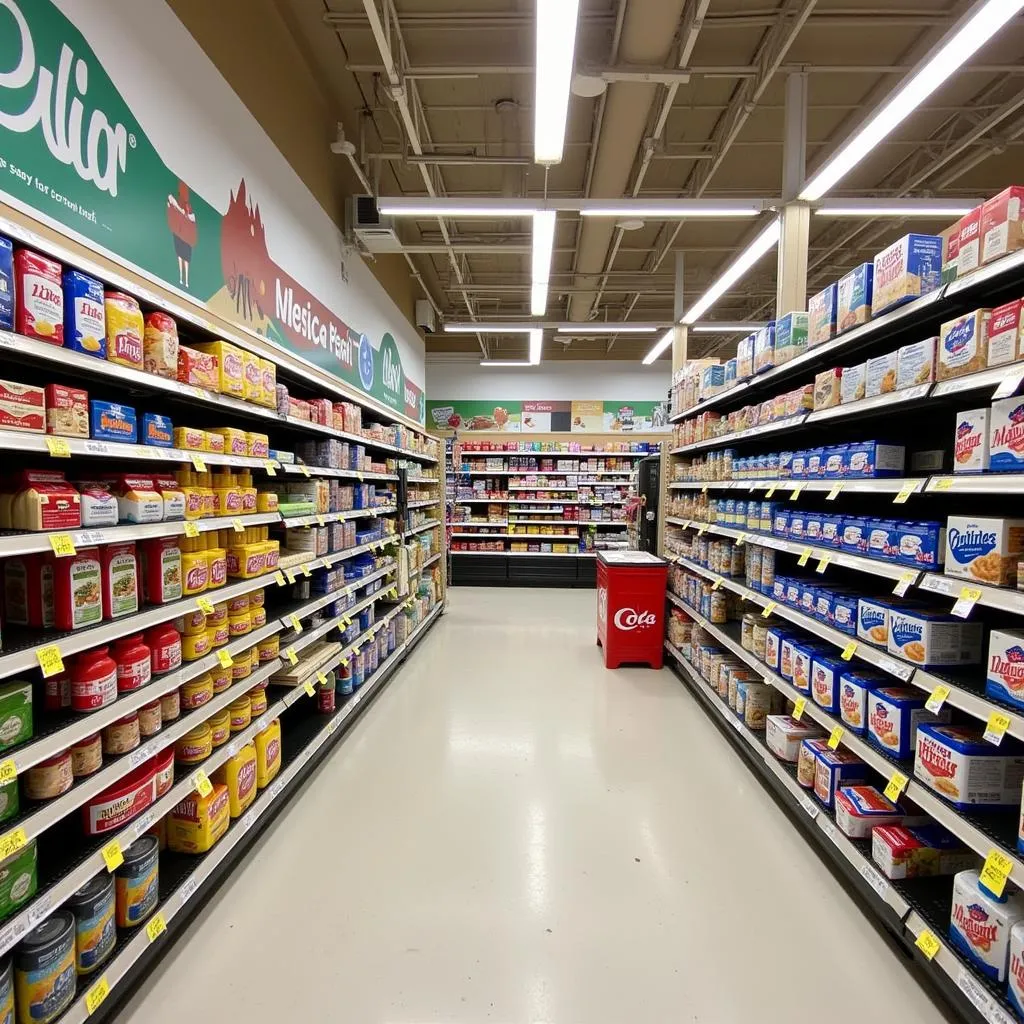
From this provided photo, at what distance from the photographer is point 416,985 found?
1.83 meters

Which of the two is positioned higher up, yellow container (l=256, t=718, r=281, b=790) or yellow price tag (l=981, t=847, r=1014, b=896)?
yellow price tag (l=981, t=847, r=1014, b=896)

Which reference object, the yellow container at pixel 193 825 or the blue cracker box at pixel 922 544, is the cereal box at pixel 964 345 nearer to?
the blue cracker box at pixel 922 544

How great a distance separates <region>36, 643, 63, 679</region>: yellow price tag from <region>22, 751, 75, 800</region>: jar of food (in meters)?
0.29

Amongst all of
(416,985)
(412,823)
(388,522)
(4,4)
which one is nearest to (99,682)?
(416,985)

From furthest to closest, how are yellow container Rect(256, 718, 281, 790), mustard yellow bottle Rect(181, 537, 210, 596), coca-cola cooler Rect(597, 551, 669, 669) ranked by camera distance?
coca-cola cooler Rect(597, 551, 669, 669) → yellow container Rect(256, 718, 281, 790) → mustard yellow bottle Rect(181, 537, 210, 596)

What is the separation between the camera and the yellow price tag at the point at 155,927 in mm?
1790

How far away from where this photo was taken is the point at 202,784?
209 centimetres

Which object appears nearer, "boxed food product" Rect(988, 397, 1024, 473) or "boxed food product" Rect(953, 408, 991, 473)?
"boxed food product" Rect(988, 397, 1024, 473)

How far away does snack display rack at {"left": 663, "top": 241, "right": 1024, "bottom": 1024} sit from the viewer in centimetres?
166

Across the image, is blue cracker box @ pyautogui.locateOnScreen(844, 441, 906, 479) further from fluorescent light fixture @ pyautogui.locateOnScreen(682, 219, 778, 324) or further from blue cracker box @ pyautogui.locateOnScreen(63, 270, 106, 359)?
blue cracker box @ pyautogui.locateOnScreen(63, 270, 106, 359)

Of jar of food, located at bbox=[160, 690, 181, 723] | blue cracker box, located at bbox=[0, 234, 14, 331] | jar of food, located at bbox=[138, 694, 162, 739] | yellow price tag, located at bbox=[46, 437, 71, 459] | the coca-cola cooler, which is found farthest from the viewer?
the coca-cola cooler

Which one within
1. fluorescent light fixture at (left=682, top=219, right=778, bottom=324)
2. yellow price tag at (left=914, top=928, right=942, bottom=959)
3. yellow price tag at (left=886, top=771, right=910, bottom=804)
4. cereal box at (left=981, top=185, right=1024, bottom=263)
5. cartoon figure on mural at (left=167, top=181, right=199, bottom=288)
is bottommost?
yellow price tag at (left=914, top=928, right=942, bottom=959)

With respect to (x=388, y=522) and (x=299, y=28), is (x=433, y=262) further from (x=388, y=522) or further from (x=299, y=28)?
(x=388, y=522)

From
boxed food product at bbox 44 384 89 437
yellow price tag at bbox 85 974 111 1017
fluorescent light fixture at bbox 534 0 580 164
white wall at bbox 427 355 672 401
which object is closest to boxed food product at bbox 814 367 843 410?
fluorescent light fixture at bbox 534 0 580 164
